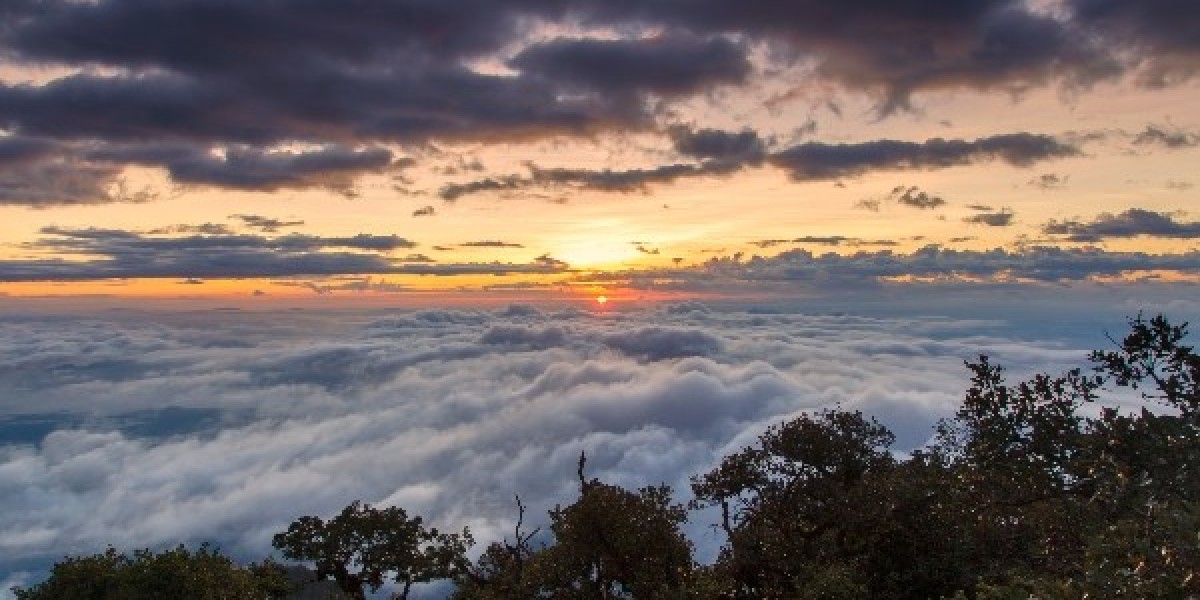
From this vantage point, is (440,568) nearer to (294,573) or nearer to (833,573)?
(833,573)

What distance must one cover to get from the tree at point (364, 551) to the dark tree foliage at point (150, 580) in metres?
10.1

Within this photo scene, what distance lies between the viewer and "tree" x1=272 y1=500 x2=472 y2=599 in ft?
163

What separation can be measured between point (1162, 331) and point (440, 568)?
43.0 m

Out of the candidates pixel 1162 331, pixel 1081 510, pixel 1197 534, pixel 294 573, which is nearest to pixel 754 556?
pixel 1081 510

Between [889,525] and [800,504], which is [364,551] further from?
[889,525]

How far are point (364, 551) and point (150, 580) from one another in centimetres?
1483

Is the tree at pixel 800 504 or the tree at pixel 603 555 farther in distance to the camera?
the tree at pixel 800 504

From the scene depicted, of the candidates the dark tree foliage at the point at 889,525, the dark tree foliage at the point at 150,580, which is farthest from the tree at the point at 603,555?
the dark tree foliage at the point at 150,580

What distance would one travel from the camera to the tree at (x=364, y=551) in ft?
163

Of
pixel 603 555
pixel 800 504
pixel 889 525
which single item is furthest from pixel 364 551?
pixel 889 525

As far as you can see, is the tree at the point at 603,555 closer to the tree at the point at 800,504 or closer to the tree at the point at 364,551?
the tree at the point at 800,504

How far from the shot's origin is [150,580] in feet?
123

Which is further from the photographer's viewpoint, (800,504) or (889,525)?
(800,504)

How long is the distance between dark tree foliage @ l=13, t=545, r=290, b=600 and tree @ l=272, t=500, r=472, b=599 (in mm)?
10066
